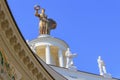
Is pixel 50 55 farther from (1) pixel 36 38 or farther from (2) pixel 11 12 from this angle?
(2) pixel 11 12

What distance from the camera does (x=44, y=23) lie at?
4984cm

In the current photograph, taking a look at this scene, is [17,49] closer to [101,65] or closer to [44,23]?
[101,65]

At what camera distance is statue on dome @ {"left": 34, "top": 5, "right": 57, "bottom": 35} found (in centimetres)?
4919

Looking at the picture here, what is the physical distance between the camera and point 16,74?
60.9 ft

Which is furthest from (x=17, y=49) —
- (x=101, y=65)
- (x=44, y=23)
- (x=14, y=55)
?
(x=44, y=23)

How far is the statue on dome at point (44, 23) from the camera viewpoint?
49188mm

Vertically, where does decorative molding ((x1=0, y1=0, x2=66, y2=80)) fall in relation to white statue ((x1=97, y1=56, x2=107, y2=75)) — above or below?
below

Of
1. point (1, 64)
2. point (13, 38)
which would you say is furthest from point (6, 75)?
point (13, 38)

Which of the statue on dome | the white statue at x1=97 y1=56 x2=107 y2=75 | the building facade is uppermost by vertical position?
the statue on dome

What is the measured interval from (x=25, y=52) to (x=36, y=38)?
28122 millimetres

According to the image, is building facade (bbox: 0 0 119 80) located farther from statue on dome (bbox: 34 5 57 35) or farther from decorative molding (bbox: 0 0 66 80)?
statue on dome (bbox: 34 5 57 35)

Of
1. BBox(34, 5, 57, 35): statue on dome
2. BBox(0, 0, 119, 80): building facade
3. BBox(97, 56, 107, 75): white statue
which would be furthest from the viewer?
BBox(34, 5, 57, 35): statue on dome

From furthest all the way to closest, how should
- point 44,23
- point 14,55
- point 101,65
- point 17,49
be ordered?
point 44,23 < point 101,65 < point 17,49 < point 14,55

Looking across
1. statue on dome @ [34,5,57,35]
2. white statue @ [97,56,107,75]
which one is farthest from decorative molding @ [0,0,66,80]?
statue on dome @ [34,5,57,35]
